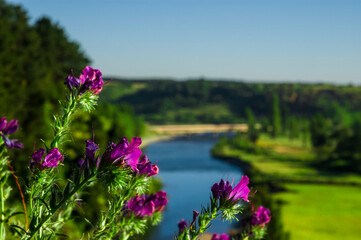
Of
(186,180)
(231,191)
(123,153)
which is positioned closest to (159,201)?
(231,191)

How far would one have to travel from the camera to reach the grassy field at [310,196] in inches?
1688

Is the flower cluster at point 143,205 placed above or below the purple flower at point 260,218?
above

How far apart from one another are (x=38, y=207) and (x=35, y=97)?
35.2 metres

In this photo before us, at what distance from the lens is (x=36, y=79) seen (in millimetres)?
50156

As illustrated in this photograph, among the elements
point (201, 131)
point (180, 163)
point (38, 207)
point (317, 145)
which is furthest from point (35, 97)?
point (201, 131)

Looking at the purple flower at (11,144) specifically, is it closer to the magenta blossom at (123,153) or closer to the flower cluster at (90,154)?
the flower cluster at (90,154)

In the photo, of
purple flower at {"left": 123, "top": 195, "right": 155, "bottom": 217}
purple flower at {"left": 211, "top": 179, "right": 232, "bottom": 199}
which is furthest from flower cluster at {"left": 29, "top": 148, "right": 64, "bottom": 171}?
purple flower at {"left": 211, "top": 179, "right": 232, "bottom": 199}

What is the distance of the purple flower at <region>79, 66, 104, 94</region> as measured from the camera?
310 centimetres

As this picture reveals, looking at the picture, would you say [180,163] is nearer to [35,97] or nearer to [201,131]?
[35,97]

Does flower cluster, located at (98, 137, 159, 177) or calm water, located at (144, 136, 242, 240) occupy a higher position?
flower cluster, located at (98, 137, 159, 177)

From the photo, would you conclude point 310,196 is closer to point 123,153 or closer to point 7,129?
point 123,153

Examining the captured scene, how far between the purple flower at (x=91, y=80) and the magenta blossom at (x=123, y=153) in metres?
0.45

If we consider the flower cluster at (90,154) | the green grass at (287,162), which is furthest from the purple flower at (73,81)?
the green grass at (287,162)

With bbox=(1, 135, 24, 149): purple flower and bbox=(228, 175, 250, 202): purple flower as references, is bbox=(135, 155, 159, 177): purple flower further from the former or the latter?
bbox=(1, 135, 24, 149): purple flower
